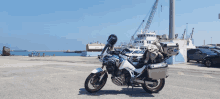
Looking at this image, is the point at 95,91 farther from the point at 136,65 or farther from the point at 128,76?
the point at 136,65

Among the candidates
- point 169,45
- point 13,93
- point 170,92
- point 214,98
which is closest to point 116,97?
point 170,92

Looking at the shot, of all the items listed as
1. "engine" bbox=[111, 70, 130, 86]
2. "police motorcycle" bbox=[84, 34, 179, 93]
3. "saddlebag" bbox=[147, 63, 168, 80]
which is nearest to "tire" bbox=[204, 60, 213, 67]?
"police motorcycle" bbox=[84, 34, 179, 93]

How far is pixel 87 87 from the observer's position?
193 inches

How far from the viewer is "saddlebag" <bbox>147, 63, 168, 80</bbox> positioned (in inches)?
184

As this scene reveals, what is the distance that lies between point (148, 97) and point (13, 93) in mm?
3920

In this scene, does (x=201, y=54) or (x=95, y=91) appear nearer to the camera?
(x=95, y=91)

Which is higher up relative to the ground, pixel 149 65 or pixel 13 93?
pixel 149 65

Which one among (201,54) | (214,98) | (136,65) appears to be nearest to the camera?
(214,98)

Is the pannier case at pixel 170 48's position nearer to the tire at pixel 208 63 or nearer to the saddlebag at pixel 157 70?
the saddlebag at pixel 157 70

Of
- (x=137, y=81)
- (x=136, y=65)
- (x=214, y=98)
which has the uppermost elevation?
(x=136, y=65)

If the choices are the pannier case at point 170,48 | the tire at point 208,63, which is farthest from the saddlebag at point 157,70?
the tire at point 208,63

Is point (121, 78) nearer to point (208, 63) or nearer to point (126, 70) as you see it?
point (126, 70)

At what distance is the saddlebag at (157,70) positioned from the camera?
4.68m

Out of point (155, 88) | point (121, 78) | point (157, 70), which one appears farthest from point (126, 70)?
point (155, 88)
